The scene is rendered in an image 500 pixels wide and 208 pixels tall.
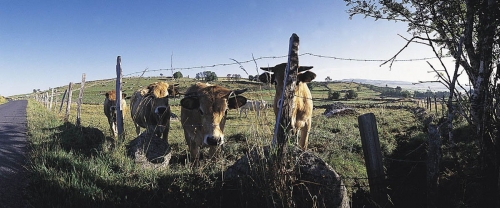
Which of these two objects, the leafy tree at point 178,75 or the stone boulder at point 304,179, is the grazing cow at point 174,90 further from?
the stone boulder at point 304,179

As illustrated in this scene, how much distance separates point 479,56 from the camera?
13.7 feet

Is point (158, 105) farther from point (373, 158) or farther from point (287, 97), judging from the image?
point (373, 158)

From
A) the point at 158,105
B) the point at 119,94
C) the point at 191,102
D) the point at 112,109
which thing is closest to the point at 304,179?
the point at 191,102

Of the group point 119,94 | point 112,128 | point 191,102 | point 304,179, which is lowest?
point 112,128

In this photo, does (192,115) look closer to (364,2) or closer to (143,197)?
(143,197)

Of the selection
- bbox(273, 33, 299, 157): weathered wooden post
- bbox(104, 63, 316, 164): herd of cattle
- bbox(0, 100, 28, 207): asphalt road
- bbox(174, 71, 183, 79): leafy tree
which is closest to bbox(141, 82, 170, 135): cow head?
bbox(104, 63, 316, 164): herd of cattle

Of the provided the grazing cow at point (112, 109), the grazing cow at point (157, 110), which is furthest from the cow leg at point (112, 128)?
the grazing cow at point (157, 110)

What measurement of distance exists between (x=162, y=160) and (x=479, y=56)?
18.2 feet

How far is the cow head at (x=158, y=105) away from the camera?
7.50 m

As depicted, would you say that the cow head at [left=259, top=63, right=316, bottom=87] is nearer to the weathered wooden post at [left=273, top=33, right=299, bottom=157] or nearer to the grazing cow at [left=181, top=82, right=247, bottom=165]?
the grazing cow at [left=181, top=82, right=247, bottom=165]

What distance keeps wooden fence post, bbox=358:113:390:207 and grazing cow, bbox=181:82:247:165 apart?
233 centimetres

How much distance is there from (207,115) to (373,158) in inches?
117

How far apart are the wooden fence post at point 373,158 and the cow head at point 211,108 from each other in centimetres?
222

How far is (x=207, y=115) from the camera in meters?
5.38
